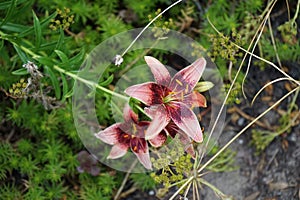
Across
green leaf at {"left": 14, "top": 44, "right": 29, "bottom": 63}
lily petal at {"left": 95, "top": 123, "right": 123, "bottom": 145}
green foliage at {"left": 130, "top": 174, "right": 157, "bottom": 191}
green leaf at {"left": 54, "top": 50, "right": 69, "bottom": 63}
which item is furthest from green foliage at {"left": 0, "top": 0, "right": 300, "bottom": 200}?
lily petal at {"left": 95, "top": 123, "right": 123, "bottom": 145}

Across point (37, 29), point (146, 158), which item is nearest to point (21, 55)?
point (37, 29)

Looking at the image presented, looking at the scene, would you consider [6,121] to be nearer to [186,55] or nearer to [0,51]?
[0,51]

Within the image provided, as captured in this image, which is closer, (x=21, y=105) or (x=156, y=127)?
(x=156, y=127)

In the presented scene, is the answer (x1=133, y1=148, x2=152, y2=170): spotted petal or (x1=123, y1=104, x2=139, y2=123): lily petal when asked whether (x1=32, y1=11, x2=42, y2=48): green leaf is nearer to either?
(x1=123, y1=104, x2=139, y2=123): lily petal

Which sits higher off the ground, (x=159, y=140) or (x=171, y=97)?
(x=171, y=97)

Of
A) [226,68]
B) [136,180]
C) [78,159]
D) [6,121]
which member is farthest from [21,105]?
[226,68]

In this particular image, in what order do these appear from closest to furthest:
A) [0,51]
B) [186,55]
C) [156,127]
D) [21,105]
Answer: [156,127] → [0,51] → [21,105] → [186,55]

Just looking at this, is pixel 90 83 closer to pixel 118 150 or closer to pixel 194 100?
pixel 118 150
